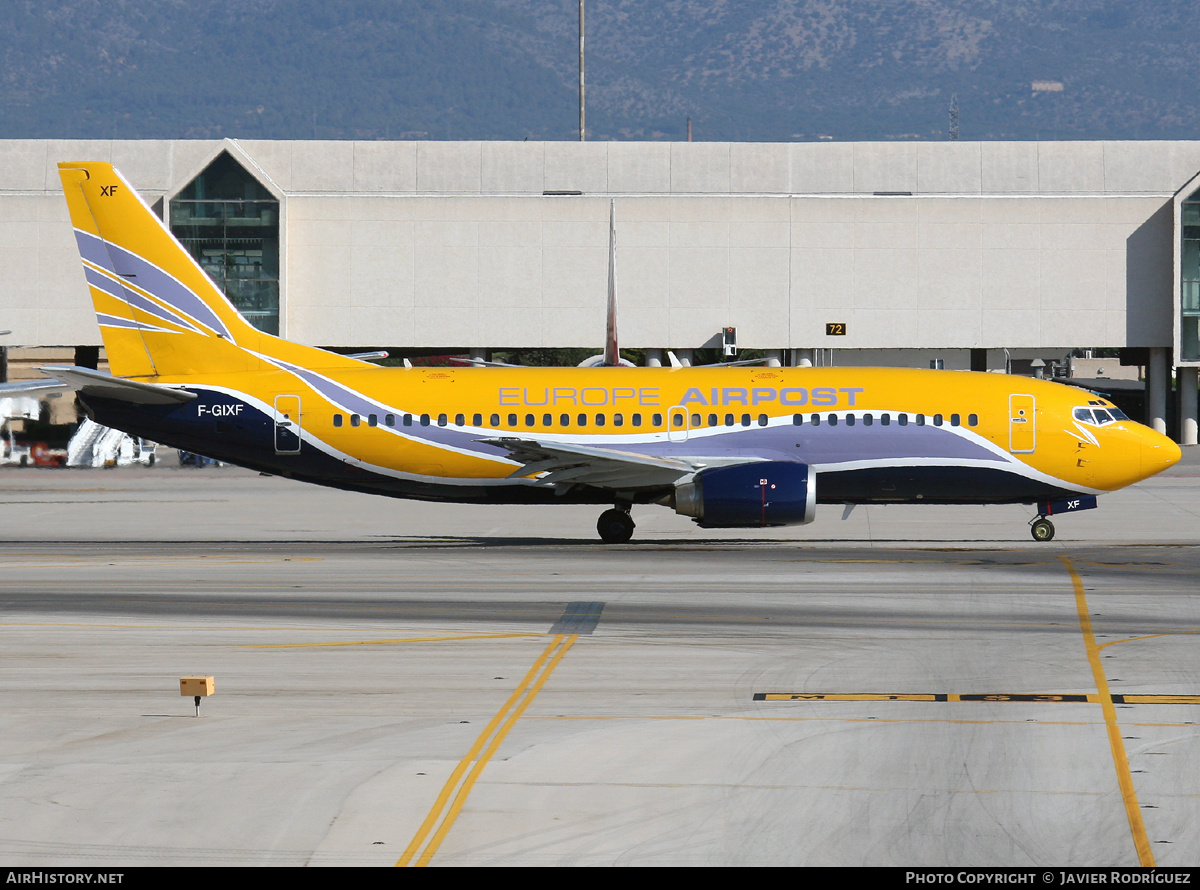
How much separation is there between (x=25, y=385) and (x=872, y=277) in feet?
157

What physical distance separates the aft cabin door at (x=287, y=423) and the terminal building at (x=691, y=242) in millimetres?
47353

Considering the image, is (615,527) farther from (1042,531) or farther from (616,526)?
(1042,531)

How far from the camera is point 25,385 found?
55156mm

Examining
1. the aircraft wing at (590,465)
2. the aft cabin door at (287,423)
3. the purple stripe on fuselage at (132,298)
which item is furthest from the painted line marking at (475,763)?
the purple stripe on fuselage at (132,298)

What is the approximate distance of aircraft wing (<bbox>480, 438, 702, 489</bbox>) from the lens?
31125 millimetres

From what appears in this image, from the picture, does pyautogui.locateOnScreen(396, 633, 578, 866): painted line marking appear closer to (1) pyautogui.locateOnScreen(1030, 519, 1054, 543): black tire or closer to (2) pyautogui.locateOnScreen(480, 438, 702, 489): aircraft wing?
(2) pyautogui.locateOnScreen(480, 438, 702, 489): aircraft wing

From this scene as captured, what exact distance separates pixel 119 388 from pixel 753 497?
15.2 m

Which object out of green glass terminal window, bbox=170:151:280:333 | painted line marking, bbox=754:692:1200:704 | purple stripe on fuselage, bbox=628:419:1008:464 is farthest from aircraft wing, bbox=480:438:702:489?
green glass terminal window, bbox=170:151:280:333

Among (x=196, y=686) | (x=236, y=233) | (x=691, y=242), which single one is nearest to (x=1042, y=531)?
(x=196, y=686)

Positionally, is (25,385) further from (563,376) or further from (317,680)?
(317,680)

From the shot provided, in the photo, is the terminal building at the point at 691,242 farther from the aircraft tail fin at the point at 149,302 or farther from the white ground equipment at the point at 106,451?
the aircraft tail fin at the point at 149,302

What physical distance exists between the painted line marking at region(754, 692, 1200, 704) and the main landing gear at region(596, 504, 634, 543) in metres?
17.6

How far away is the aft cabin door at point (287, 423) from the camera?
33.1 metres

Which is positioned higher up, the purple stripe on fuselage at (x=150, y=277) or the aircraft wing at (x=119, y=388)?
the purple stripe on fuselage at (x=150, y=277)
